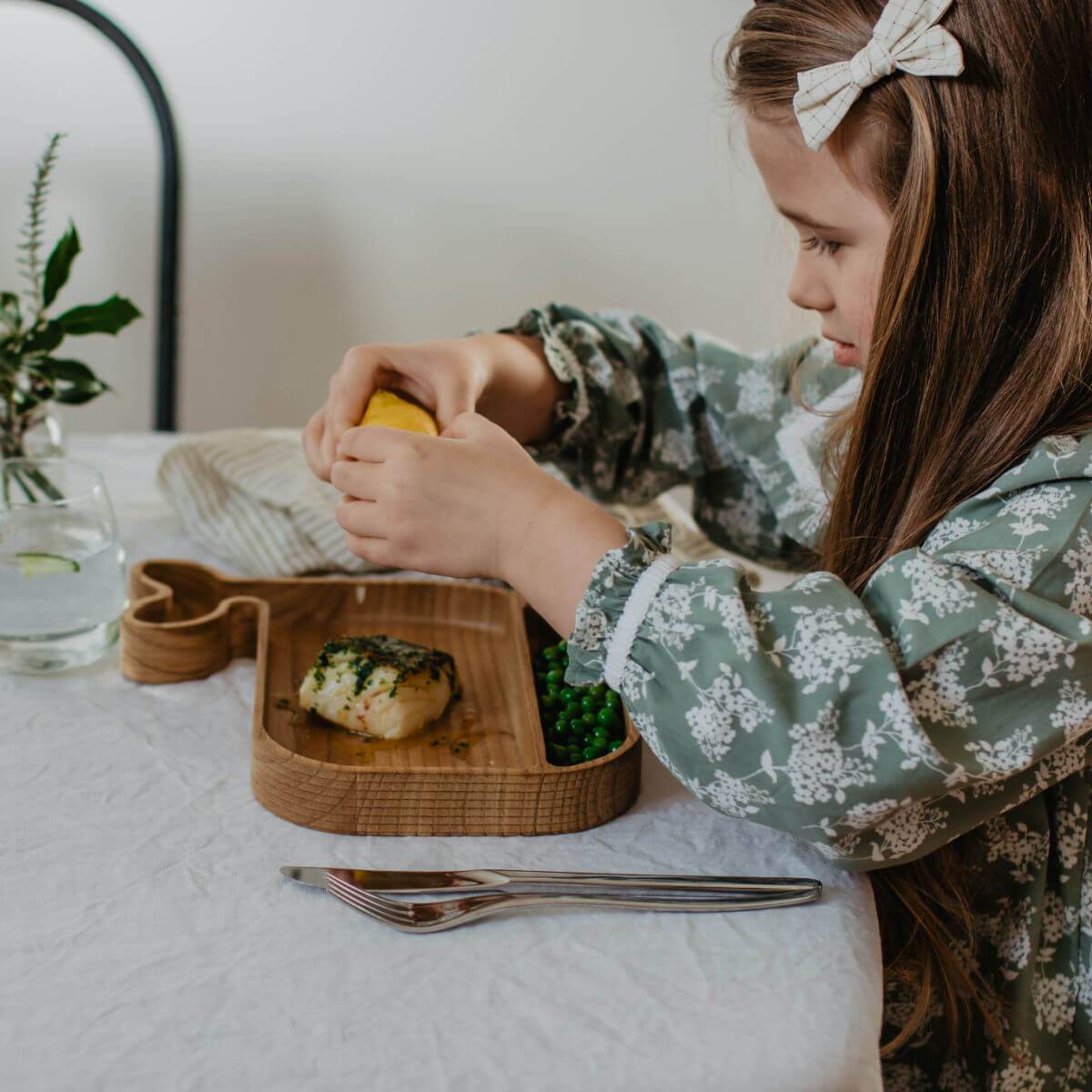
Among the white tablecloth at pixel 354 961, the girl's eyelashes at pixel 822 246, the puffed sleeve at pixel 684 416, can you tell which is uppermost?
the girl's eyelashes at pixel 822 246

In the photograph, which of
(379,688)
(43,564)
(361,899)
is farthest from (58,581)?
(361,899)

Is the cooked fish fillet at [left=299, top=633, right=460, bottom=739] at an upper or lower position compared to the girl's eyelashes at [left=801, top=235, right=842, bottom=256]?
lower

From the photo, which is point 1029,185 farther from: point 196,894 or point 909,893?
point 196,894

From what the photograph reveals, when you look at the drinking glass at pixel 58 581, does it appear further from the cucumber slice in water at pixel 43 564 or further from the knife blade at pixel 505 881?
the knife blade at pixel 505 881

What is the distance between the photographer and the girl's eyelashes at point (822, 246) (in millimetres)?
714

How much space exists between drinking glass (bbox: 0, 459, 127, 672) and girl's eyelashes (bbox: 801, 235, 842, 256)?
0.47 meters

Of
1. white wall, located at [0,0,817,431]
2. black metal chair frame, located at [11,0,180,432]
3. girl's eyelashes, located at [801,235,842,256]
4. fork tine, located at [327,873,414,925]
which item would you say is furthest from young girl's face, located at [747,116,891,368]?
black metal chair frame, located at [11,0,180,432]

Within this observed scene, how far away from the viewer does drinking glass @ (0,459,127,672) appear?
2.42 ft

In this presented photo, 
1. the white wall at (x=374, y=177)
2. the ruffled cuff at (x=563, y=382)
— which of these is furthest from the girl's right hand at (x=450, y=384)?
the white wall at (x=374, y=177)

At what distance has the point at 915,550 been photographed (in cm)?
59

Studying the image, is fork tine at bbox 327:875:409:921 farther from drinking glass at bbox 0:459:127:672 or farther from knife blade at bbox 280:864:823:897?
drinking glass at bbox 0:459:127:672

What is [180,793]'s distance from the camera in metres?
0.63

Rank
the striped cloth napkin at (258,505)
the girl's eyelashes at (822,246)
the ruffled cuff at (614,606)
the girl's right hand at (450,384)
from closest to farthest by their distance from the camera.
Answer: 1. the ruffled cuff at (614,606)
2. the girl's eyelashes at (822,246)
3. the girl's right hand at (450,384)
4. the striped cloth napkin at (258,505)

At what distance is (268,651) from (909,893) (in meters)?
0.41
